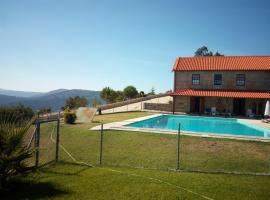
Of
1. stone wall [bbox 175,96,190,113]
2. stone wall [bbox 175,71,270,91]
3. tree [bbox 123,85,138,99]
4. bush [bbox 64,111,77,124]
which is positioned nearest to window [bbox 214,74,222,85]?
stone wall [bbox 175,71,270,91]

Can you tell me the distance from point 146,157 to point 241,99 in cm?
2489

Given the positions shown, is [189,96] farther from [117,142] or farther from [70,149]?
[70,149]

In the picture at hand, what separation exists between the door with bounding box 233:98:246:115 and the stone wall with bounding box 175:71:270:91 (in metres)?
1.75

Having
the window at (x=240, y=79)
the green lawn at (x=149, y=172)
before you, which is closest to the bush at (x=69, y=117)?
the green lawn at (x=149, y=172)

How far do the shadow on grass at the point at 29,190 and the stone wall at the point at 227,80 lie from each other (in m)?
29.3

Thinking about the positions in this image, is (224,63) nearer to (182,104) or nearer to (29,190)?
(182,104)

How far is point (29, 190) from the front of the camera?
6.14m

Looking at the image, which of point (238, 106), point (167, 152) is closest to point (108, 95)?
point (238, 106)

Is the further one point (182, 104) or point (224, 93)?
point (182, 104)

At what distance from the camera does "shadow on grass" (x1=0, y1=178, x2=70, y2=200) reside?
19.0 feet

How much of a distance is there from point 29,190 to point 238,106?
99.5ft

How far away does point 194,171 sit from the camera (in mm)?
8445

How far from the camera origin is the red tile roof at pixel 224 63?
31.5m

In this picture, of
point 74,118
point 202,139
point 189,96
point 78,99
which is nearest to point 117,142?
point 202,139
